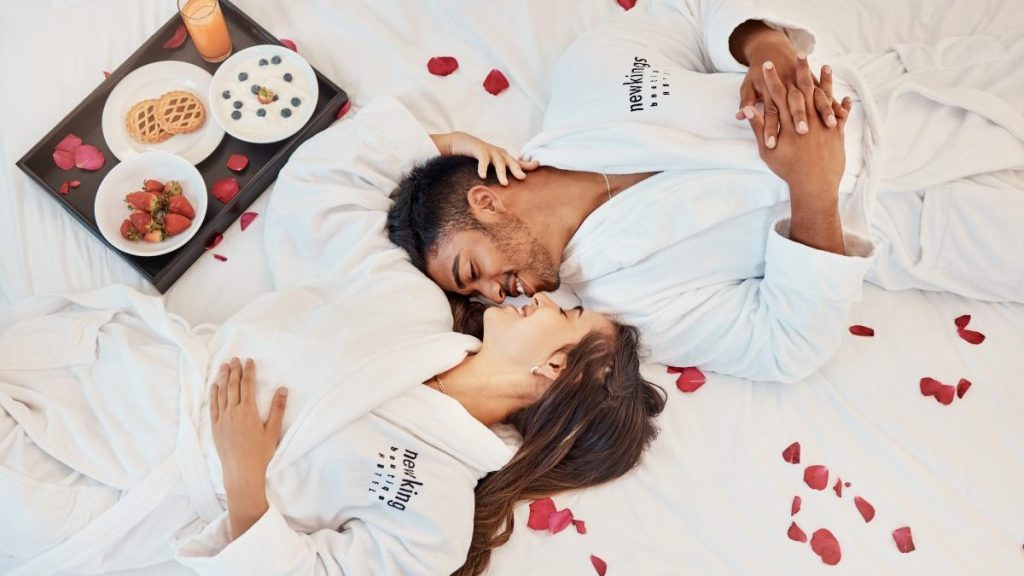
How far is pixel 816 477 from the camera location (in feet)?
4.98

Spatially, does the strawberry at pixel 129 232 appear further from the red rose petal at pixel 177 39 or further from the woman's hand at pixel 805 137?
the woman's hand at pixel 805 137

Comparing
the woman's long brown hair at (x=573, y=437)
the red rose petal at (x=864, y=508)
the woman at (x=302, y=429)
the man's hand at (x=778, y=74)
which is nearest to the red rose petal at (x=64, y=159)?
the woman at (x=302, y=429)

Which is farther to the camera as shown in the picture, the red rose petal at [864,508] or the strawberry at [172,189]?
the strawberry at [172,189]

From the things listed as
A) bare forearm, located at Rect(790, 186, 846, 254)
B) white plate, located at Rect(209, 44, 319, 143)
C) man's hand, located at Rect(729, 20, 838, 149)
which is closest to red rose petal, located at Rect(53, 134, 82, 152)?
white plate, located at Rect(209, 44, 319, 143)

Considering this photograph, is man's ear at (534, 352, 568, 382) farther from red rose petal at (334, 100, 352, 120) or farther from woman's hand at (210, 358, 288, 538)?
red rose petal at (334, 100, 352, 120)

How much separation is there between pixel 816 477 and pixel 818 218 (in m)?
0.48

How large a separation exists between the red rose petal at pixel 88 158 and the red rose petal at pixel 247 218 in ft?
1.08

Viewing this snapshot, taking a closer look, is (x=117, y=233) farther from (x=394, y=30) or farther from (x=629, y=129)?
(x=629, y=129)

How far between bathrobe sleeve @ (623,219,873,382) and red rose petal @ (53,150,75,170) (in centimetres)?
122

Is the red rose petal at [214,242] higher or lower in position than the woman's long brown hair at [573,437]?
higher

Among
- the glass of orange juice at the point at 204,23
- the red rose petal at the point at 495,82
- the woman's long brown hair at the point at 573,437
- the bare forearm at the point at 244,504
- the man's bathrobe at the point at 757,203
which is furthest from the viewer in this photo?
the red rose petal at the point at 495,82

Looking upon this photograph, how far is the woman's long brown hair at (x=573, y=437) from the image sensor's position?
1439 millimetres

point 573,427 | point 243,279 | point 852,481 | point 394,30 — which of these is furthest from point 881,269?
point 243,279

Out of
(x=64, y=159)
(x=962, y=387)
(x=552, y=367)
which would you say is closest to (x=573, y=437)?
(x=552, y=367)
